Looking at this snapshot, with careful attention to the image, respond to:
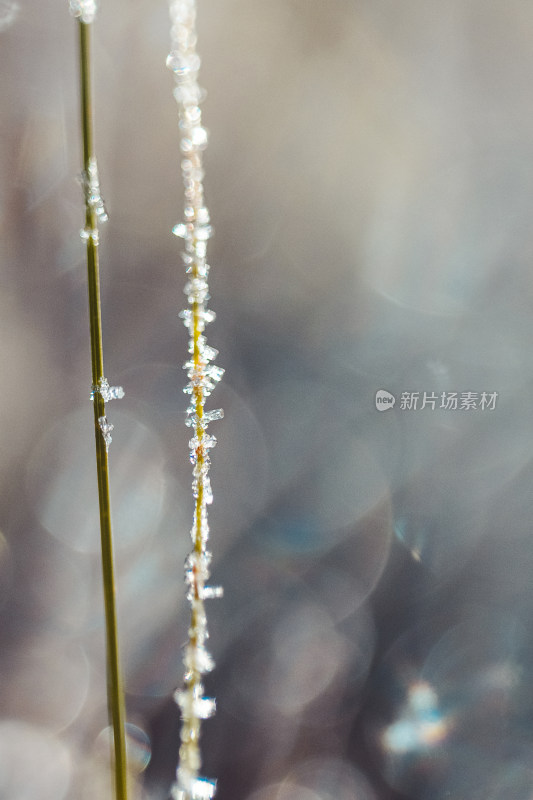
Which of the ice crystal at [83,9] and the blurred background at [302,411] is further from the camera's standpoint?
the blurred background at [302,411]

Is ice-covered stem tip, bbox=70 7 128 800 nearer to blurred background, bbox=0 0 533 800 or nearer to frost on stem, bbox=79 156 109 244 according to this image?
frost on stem, bbox=79 156 109 244

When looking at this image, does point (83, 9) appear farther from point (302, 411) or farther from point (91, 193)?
point (302, 411)

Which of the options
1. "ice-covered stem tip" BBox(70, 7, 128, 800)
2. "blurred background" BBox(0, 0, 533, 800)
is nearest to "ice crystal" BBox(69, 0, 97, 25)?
"ice-covered stem tip" BBox(70, 7, 128, 800)

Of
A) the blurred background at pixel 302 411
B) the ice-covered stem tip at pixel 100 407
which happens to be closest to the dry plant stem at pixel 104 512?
the ice-covered stem tip at pixel 100 407

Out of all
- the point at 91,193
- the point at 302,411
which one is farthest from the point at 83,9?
the point at 302,411

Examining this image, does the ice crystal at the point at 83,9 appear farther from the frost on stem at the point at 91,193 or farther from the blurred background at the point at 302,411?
the blurred background at the point at 302,411

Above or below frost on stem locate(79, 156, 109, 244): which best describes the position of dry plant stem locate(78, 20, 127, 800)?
below
